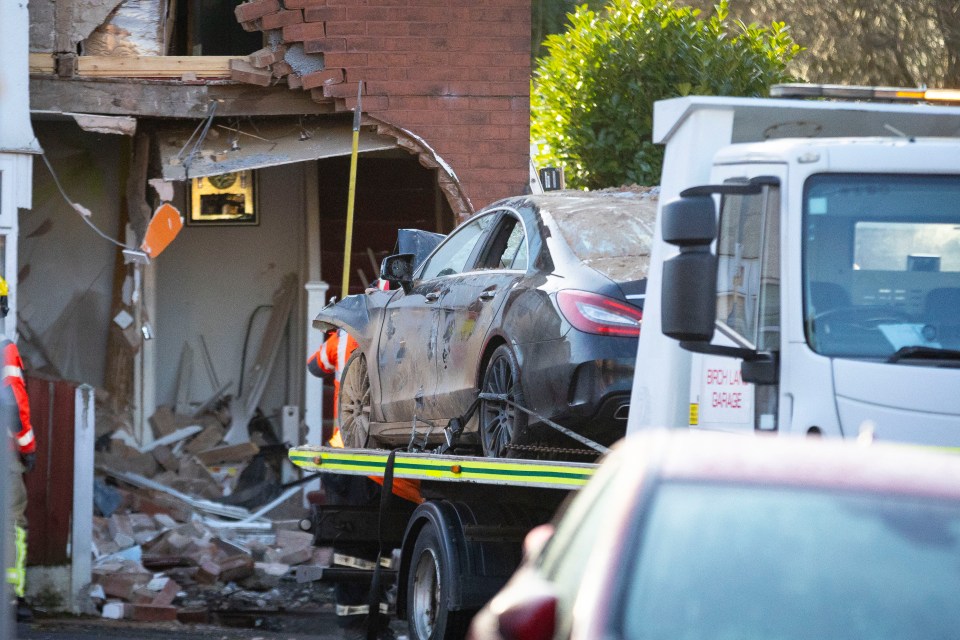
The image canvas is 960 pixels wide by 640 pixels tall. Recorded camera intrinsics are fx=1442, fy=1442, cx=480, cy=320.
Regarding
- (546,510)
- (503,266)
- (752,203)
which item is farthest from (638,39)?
(752,203)

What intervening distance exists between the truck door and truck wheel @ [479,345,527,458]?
4.01ft

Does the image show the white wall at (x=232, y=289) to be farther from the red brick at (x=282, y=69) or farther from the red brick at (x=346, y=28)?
the red brick at (x=346, y=28)

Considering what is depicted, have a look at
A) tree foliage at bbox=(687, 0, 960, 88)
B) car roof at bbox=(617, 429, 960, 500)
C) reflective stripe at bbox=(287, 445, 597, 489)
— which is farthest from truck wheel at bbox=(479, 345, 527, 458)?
tree foliage at bbox=(687, 0, 960, 88)

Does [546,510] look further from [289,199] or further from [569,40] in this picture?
[289,199]

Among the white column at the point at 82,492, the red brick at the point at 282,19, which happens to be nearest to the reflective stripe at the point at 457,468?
the white column at the point at 82,492

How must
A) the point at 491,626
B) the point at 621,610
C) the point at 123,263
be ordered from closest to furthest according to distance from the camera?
the point at 621,610 → the point at 491,626 → the point at 123,263

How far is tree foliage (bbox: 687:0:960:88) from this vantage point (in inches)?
863

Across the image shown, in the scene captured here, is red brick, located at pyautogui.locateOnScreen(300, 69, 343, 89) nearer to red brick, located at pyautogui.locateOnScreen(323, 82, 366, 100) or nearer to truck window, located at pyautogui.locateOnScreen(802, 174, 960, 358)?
red brick, located at pyautogui.locateOnScreen(323, 82, 366, 100)

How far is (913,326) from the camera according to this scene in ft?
15.7

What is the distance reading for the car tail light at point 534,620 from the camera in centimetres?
322

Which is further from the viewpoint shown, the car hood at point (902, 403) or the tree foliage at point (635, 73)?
the tree foliage at point (635, 73)

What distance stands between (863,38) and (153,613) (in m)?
15.4

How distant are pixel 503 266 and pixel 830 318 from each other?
2.66 m

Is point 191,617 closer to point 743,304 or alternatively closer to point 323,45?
point 323,45
